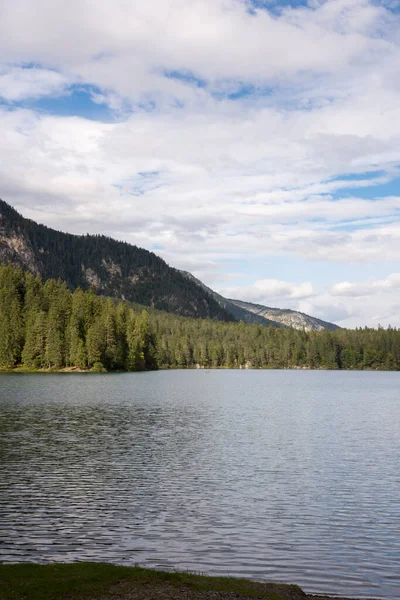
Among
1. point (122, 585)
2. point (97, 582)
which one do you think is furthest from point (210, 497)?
point (97, 582)

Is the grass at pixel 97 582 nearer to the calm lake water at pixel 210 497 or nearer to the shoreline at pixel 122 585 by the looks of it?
the shoreline at pixel 122 585

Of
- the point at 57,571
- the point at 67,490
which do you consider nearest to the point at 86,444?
the point at 67,490

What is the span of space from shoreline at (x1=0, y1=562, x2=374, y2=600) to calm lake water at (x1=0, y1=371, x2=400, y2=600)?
2310mm

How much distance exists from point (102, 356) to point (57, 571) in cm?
18129

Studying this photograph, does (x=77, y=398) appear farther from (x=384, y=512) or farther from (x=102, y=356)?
(x=102, y=356)

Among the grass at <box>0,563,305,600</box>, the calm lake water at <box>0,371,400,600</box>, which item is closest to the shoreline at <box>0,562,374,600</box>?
the grass at <box>0,563,305,600</box>

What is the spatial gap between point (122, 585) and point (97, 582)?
87cm

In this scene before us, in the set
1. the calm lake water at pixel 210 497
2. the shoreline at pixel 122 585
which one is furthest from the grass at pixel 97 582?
the calm lake water at pixel 210 497

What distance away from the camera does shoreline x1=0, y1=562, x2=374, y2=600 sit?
57.3 feet

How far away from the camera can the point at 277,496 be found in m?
33.8

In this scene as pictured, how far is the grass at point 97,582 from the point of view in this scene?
691 inches

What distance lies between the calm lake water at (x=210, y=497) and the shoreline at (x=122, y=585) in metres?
2.31

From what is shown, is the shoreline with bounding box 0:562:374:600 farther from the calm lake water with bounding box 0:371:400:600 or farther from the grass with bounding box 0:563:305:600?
the calm lake water with bounding box 0:371:400:600

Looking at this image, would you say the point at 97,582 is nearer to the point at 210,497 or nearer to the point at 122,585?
the point at 122,585
